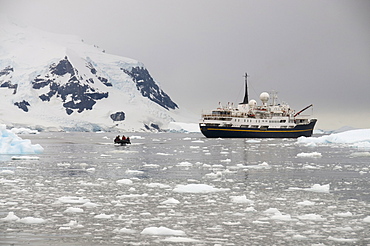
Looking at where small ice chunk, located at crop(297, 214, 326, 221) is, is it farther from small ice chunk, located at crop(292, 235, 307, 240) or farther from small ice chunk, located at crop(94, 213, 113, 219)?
small ice chunk, located at crop(94, 213, 113, 219)

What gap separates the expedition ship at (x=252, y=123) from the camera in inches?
3895

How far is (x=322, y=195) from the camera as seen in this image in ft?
62.2

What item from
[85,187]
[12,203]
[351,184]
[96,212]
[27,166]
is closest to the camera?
[96,212]

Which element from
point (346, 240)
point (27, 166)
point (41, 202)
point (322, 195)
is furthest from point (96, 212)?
point (27, 166)

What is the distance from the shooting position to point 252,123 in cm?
10081

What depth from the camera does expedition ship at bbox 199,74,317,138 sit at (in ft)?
325

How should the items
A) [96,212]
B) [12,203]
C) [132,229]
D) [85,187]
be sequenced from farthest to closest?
[85,187], [12,203], [96,212], [132,229]

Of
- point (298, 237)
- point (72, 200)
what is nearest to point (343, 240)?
point (298, 237)

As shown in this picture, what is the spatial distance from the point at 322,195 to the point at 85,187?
936cm

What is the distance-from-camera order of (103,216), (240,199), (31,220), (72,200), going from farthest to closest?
1. (240,199)
2. (72,200)
3. (103,216)
4. (31,220)

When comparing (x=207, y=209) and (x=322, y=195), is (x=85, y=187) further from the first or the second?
(x=322, y=195)

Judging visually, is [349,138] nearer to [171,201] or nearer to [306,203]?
[306,203]

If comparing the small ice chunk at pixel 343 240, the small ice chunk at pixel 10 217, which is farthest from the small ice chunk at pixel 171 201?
the small ice chunk at pixel 343 240

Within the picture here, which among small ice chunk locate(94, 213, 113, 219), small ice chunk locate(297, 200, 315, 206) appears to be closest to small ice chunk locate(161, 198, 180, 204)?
small ice chunk locate(94, 213, 113, 219)
